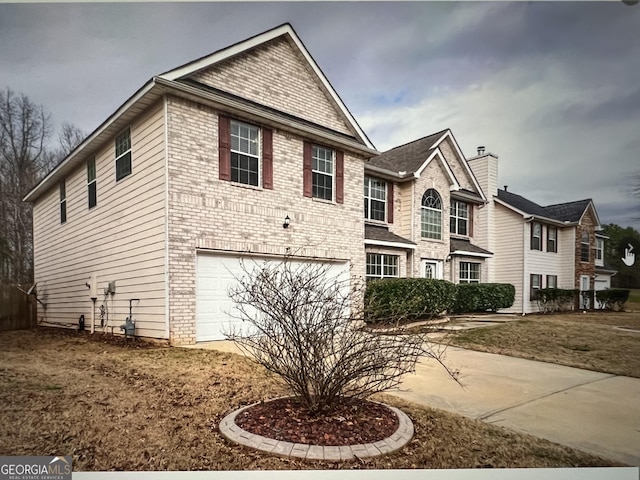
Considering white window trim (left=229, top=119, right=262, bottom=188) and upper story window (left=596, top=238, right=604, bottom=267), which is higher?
white window trim (left=229, top=119, right=262, bottom=188)

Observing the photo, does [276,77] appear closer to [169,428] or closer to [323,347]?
[323,347]

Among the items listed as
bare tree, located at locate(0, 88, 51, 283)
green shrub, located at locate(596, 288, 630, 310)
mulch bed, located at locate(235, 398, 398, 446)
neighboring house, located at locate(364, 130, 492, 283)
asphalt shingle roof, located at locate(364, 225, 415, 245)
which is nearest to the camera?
mulch bed, located at locate(235, 398, 398, 446)

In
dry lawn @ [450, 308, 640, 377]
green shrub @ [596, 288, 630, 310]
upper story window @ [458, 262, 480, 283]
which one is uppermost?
upper story window @ [458, 262, 480, 283]

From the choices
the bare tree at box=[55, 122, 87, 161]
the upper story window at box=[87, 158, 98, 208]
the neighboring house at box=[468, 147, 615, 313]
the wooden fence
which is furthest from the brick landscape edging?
the upper story window at box=[87, 158, 98, 208]

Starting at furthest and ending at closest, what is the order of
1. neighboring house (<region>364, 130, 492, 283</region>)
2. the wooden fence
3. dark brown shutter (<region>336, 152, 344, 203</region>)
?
neighboring house (<region>364, 130, 492, 283</region>), dark brown shutter (<region>336, 152, 344, 203</region>), the wooden fence

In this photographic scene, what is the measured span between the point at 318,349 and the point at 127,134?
6077 mm

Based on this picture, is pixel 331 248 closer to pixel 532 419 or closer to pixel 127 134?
pixel 127 134

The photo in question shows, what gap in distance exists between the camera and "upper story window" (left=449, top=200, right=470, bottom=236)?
10.2 m

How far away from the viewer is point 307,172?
26.0ft

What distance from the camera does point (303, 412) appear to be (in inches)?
124

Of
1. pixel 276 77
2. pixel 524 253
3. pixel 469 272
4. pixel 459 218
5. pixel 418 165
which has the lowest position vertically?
pixel 469 272

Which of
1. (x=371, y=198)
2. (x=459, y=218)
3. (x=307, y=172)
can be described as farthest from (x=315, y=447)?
(x=459, y=218)

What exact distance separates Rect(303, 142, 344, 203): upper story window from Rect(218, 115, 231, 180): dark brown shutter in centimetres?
172

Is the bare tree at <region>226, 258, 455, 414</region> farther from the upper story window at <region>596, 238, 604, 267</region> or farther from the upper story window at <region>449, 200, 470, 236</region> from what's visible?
the upper story window at <region>449, 200, 470, 236</region>
